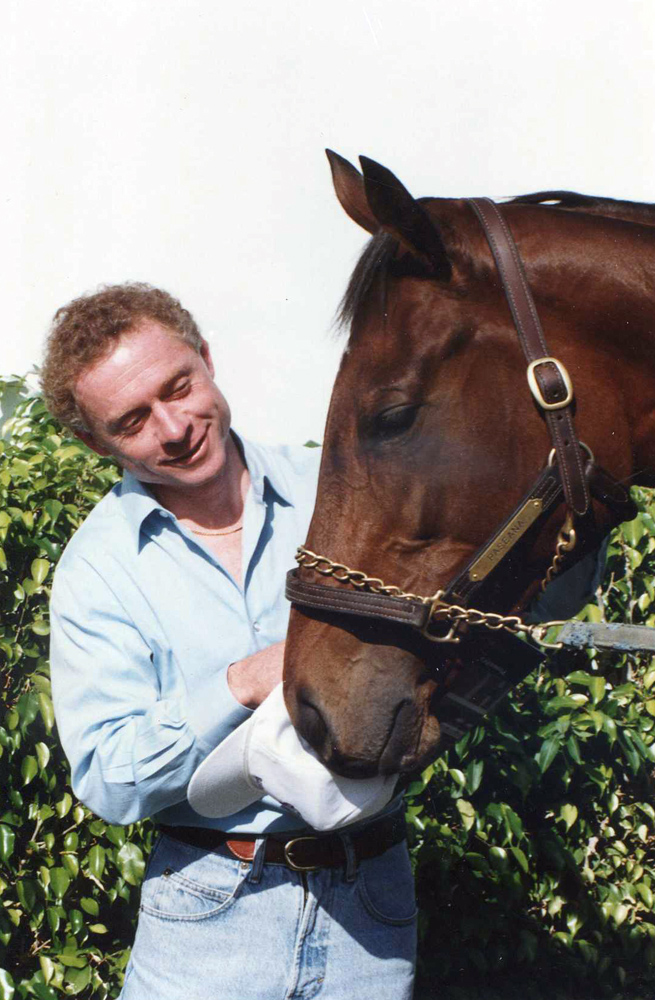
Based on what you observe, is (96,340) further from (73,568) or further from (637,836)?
(637,836)

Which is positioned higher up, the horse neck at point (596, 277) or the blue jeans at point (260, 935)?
the horse neck at point (596, 277)

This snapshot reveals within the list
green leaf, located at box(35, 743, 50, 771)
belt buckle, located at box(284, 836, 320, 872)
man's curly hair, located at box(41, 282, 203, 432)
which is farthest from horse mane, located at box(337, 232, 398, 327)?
green leaf, located at box(35, 743, 50, 771)

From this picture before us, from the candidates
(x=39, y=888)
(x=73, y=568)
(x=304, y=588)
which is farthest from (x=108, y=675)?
(x=39, y=888)

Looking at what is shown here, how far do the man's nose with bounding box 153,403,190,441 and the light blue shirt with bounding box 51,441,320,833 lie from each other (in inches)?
5.3

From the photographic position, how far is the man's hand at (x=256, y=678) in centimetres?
154

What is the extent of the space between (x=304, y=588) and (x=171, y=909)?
Result: 69cm

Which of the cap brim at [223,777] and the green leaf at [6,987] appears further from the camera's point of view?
the green leaf at [6,987]

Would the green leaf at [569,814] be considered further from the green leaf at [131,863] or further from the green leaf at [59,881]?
the green leaf at [59,881]

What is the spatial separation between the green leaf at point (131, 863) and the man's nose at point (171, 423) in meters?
1.51

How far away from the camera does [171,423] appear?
1.77 metres

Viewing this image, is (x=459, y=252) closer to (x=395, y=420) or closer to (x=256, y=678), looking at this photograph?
(x=395, y=420)

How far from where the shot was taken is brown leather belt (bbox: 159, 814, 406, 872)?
64.0 inches

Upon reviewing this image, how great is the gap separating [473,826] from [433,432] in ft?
6.32

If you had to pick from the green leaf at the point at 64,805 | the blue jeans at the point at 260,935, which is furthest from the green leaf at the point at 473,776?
the green leaf at the point at 64,805
